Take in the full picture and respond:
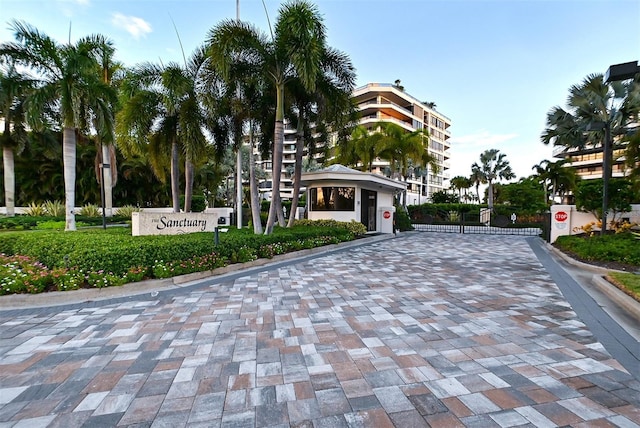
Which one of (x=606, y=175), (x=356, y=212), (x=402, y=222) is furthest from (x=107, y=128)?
(x=606, y=175)

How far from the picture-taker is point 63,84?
406 inches

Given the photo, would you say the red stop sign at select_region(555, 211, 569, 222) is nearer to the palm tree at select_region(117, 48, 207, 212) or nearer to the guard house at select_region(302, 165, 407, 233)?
the guard house at select_region(302, 165, 407, 233)

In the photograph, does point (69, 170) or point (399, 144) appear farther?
point (399, 144)

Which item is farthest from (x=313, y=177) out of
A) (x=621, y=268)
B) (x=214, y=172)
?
(x=214, y=172)

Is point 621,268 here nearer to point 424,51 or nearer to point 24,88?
point 424,51

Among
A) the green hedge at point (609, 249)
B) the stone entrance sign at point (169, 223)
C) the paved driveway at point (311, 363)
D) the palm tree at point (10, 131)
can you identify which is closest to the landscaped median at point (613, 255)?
the green hedge at point (609, 249)

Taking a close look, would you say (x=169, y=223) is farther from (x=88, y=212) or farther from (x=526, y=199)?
(x=526, y=199)

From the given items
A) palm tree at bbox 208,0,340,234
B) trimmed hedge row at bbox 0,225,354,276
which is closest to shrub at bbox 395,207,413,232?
palm tree at bbox 208,0,340,234

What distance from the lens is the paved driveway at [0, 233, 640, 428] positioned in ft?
7.72

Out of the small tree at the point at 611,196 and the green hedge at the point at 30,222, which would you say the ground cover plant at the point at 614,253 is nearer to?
the small tree at the point at 611,196

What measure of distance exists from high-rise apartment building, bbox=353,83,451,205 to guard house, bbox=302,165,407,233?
24.2m

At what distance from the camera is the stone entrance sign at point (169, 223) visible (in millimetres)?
7961

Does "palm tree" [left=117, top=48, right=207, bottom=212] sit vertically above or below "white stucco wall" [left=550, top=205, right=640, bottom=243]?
above

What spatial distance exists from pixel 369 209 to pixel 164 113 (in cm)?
1107
